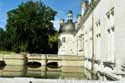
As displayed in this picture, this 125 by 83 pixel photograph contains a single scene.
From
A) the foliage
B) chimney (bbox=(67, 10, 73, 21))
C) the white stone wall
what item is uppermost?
chimney (bbox=(67, 10, 73, 21))

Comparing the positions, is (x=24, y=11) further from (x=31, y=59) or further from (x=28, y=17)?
(x=31, y=59)

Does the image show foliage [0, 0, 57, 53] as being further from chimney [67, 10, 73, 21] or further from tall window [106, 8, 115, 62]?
tall window [106, 8, 115, 62]

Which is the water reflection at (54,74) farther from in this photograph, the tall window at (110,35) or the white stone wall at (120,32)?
the white stone wall at (120,32)

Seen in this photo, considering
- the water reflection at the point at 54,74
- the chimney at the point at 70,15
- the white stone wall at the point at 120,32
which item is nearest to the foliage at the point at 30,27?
the chimney at the point at 70,15

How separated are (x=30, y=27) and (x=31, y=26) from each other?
258 mm

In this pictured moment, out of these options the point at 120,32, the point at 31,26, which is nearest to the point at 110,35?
the point at 120,32

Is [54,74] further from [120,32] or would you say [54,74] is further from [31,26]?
[31,26]

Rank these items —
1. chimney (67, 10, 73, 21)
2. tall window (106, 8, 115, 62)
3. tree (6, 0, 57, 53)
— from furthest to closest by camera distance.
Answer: chimney (67, 10, 73, 21)
tree (6, 0, 57, 53)
tall window (106, 8, 115, 62)

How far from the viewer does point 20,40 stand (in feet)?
208

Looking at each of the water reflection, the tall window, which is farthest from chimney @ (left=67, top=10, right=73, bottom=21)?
the tall window

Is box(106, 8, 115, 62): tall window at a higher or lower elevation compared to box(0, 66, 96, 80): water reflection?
higher

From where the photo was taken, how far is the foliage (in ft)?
205

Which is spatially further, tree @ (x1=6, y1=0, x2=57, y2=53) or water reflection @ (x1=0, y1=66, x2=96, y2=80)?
tree @ (x1=6, y1=0, x2=57, y2=53)

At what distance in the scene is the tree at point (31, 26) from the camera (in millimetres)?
62562
